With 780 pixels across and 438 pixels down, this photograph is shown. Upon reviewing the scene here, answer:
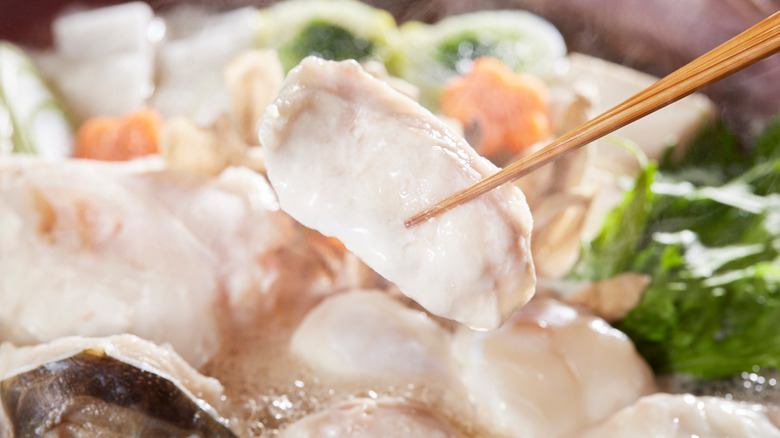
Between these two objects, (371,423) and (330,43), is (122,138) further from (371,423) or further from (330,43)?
(371,423)

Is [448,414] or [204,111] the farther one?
[204,111]

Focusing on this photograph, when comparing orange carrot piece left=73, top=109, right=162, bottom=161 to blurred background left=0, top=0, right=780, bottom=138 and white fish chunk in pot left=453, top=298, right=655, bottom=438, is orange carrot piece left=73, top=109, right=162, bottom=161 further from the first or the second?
white fish chunk in pot left=453, top=298, right=655, bottom=438

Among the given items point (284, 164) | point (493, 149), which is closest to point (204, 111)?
point (493, 149)

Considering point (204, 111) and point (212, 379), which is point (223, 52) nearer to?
point (204, 111)

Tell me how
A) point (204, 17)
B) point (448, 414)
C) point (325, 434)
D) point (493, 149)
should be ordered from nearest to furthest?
1. point (325, 434)
2. point (448, 414)
3. point (493, 149)
4. point (204, 17)

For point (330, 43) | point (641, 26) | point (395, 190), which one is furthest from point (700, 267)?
point (330, 43)

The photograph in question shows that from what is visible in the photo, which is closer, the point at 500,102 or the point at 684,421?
the point at 684,421
